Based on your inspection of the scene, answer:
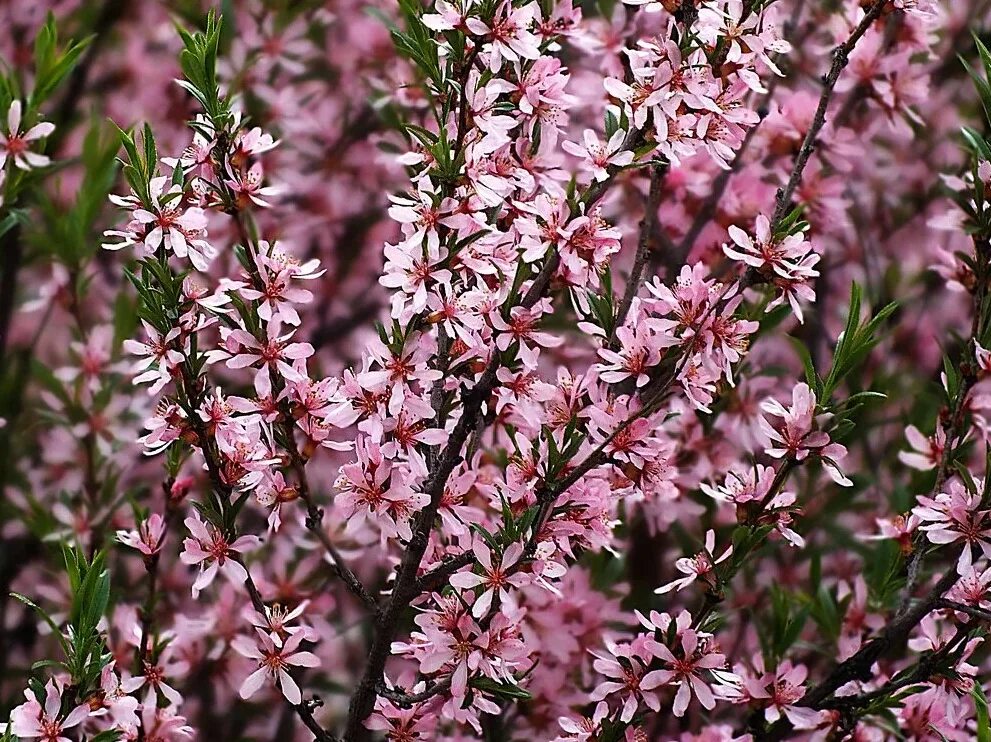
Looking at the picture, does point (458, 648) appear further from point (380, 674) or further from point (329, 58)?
point (329, 58)

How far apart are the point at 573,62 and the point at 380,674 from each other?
4.51 ft

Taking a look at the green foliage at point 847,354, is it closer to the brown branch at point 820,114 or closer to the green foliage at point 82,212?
the brown branch at point 820,114

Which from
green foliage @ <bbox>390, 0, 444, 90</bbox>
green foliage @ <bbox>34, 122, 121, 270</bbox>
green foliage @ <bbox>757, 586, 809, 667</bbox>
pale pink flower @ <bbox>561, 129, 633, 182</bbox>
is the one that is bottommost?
green foliage @ <bbox>757, 586, 809, 667</bbox>

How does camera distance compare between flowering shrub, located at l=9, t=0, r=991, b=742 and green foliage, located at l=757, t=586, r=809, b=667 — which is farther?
green foliage, located at l=757, t=586, r=809, b=667

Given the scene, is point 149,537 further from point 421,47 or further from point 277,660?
point 421,47

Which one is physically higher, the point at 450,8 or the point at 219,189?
the point at 450,8

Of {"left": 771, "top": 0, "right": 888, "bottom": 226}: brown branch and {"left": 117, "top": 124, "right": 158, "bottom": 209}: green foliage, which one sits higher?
{"left": 771, "top": 0, "right": 888, "bottom": 226}: brown branch

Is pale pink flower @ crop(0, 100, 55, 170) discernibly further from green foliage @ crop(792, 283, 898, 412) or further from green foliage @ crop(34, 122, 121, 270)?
green foliage @ crop(792, 283, 898, 412)

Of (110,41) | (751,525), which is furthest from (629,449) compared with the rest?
(110,41)

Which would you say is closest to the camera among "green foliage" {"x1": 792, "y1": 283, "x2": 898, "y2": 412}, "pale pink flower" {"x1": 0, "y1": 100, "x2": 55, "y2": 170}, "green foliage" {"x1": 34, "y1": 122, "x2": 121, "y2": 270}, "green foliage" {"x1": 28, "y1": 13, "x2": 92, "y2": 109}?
"green foliage" {"x1": 792, "y1": 283, "x2": 898, "y2": 412}

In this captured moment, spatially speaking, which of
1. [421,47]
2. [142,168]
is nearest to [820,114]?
[421,47]

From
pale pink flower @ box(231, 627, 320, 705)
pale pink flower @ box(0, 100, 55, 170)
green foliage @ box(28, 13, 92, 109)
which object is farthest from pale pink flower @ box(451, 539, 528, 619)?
green foliage @ box(28, 13, 92, 109)

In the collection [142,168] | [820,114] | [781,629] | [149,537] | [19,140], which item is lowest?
[781,629]

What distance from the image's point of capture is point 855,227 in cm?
274
